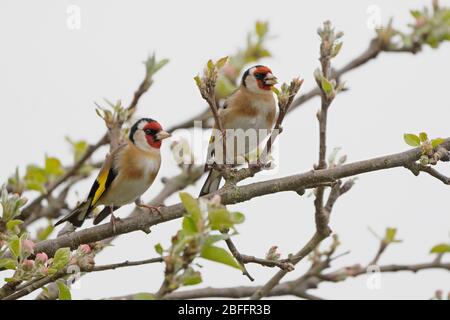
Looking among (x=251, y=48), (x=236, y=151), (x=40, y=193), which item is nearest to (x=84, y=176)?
(x=40, y=193)

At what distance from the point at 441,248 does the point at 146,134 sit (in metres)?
2.28

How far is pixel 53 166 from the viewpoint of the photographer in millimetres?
5824

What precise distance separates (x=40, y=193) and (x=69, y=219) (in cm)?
63

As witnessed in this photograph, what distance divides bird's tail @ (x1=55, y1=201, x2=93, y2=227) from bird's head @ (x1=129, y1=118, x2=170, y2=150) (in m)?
0.64

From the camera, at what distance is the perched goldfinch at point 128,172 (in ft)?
17.5

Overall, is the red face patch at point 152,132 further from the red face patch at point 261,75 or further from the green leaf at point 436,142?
the green leaf at point 436,142

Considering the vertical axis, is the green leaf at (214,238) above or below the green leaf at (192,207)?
below

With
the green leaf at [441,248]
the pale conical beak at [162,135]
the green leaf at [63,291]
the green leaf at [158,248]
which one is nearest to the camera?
the green leaf at [158,248]

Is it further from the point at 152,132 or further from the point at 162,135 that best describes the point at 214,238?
the point at 152,132

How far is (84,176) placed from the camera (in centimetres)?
596

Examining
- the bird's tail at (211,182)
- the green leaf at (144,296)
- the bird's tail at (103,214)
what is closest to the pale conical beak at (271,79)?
the bird's tail at (211,182)
